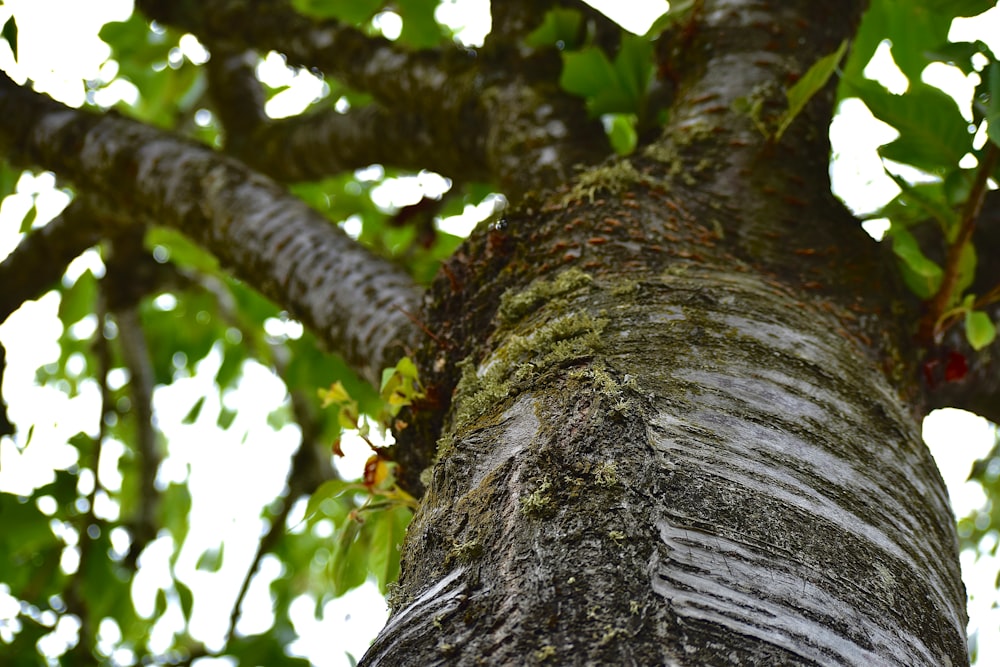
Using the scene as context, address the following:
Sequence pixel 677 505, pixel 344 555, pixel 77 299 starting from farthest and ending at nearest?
pixel 77 299 → pixel 344 555 → pixel 677 505

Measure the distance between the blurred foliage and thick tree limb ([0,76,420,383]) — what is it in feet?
1.01

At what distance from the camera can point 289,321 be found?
2119 mm

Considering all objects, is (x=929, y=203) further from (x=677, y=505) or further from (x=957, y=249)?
(x=677, y=505)

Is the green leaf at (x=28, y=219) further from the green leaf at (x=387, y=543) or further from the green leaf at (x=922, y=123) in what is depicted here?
the green leaf at (x=922, y=123)

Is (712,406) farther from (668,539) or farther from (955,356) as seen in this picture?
(955,356)

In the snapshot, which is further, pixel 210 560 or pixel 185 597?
pixel 210 560

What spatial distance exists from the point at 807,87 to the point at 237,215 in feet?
3.68

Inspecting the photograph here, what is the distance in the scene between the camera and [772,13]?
1513mm

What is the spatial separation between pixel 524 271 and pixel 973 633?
2256mm

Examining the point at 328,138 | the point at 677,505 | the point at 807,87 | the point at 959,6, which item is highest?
the point at 328,138

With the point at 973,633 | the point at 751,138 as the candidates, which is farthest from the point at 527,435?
the point at 973,633

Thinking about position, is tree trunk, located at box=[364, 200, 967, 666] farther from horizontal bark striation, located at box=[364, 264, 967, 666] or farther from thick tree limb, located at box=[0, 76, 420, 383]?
thick tree limb, located at box=[0, 76, 420, 383]

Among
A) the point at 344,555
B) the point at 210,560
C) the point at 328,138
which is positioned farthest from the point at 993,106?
the point at 210,560

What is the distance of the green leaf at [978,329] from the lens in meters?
1.21
